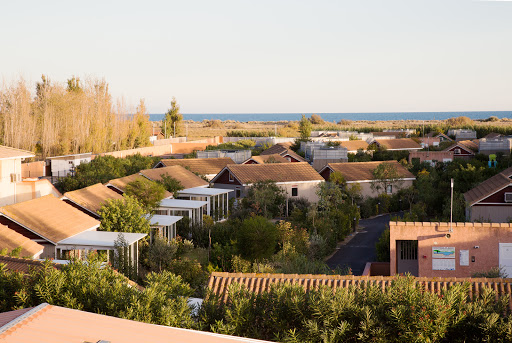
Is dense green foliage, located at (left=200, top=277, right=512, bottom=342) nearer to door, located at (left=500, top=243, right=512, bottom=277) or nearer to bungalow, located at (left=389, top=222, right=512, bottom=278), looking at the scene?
bungalow, located at (left=389, top=222, right=512, bottom=278)

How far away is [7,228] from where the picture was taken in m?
17.1

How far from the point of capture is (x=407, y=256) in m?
19.3

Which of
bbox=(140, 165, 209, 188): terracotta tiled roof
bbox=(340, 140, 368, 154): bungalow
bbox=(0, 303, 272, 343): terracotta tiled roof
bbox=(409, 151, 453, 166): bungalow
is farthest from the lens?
bbox=(340, 140, 368, 154): bungalow

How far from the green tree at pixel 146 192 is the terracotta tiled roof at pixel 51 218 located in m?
5.02

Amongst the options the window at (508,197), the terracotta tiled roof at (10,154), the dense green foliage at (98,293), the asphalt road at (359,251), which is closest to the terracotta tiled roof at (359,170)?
the asphalt road at (359,251)

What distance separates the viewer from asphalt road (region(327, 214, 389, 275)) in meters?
24.1

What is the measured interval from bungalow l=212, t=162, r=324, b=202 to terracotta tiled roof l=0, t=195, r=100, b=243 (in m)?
18.1

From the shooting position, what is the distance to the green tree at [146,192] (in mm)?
26594

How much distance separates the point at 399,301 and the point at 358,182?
3310 centimetres

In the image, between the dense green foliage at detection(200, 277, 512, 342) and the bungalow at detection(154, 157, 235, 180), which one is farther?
the bungalow at detection(154, 157, 235, 180)

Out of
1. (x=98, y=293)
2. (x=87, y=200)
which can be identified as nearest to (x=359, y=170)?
(x=87, y=200)

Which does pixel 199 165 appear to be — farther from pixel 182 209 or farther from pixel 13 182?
pixel 13 182

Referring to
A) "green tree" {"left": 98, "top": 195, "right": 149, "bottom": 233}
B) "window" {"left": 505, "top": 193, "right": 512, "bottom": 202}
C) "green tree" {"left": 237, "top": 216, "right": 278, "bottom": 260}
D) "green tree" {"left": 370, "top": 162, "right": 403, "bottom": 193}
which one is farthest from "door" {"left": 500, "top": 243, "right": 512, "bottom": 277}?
"green tree" {"left": 370, "top": 162, "right": 403, "bottom": 193}

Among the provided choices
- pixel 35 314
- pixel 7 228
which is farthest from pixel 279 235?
pixel 35 314
